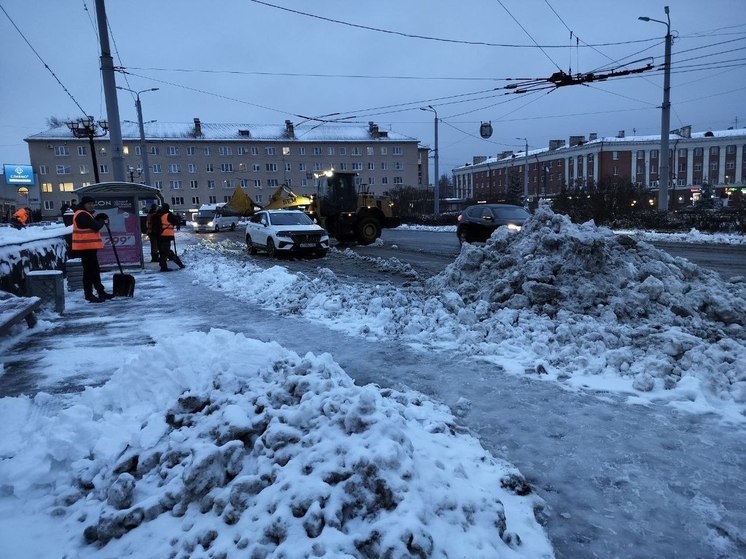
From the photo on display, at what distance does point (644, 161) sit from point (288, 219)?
82.2 metres

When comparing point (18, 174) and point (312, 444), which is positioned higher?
point (18, 174)

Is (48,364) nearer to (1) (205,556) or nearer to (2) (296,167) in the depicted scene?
(1) (205,556)

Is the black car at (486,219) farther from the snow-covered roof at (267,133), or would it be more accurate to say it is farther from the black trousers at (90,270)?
the snow-covered roof at (267,133)

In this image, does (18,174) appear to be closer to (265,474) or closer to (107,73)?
(107,73)

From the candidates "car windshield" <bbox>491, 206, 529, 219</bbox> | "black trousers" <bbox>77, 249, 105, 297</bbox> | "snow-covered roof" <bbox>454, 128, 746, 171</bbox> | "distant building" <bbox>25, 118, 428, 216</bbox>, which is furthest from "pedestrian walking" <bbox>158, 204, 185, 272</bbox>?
"snow-covered roof" <bbox>454, 128, 746, 171</bbox>

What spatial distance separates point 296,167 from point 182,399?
88002 mm

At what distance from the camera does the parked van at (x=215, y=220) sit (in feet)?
131

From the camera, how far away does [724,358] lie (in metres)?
4.69

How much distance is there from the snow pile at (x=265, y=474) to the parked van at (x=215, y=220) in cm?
3738

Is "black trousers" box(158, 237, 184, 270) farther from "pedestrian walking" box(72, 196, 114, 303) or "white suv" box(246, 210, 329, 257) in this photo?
"pedestrian walking" box(72, 196, 114, 303)

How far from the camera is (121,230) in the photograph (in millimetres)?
13383

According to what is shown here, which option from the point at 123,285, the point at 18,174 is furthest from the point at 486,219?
the point at 18,174

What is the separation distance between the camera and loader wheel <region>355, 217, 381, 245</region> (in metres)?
22.0

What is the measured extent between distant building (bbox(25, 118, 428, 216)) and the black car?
204 feet
